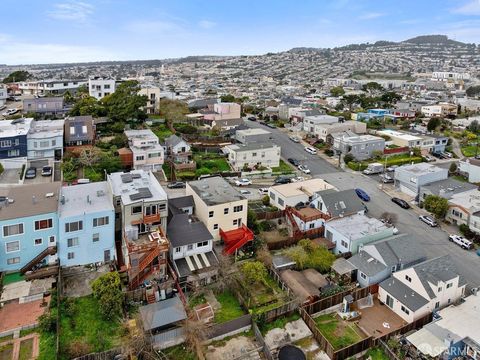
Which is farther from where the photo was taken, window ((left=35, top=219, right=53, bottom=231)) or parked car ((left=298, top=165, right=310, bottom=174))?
parked car ((left=298, top=165, right=310, bottom=174))

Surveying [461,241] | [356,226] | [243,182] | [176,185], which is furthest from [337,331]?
[176,185]

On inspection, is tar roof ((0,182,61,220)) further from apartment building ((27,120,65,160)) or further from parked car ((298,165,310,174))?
parked car ((298,165,310,174))

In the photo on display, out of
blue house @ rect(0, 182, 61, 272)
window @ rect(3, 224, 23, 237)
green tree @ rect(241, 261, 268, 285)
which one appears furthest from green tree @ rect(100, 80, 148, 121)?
green tree @ rect(241, 261, 268, 285)

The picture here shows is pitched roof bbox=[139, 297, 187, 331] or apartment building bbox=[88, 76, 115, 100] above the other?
apartment building bbox=[88, 76, 115, 100]

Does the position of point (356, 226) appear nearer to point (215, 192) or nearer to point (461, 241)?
point (461, 241)

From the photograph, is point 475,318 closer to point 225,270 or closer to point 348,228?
point 348,228

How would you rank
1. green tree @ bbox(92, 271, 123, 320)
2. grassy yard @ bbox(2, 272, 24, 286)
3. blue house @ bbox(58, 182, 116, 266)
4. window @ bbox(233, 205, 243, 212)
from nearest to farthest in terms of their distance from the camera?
green tree @ bbox(92, 271, 123, 320)
grassy yard @ bbox(2, 272, 24, 286)
blue house @ bbox(58, 182, 116, 266)
window @ bbox(233, 205, 243, 212)

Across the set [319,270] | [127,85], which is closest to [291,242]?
[319,270]
